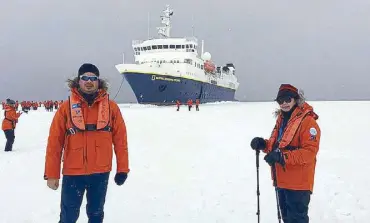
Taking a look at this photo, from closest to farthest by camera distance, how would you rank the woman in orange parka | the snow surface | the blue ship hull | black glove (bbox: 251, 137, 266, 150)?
black glove (bbox: 251, 137, 266, 150), the snow surface, the woman in orange parka, the blue ship hull

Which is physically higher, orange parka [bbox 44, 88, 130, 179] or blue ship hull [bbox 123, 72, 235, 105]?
blue ship hull [bbox 123, 72, 235, 105]

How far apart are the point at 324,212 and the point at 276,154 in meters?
2.08

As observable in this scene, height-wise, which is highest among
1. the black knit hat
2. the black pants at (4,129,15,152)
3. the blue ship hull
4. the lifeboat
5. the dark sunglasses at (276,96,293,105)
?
the lifeboat

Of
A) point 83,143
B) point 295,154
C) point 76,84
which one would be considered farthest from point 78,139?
point 295,154

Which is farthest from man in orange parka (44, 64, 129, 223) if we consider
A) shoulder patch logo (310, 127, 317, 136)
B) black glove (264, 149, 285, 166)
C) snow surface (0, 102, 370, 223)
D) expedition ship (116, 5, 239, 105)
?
expedition ship (116, 5, 239, 105)

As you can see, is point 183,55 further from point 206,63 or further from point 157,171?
point 157,171

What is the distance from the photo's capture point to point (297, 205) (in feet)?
11.8

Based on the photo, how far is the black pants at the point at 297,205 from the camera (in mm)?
3527

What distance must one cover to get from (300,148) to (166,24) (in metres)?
47.6

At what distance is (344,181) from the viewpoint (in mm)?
6535

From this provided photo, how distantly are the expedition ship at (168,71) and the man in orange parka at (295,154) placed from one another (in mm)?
36755

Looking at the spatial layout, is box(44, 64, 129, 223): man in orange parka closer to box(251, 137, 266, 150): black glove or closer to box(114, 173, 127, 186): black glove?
box(114, 173, 127, 186): black glove

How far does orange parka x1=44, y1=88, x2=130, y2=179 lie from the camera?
339 centimetres

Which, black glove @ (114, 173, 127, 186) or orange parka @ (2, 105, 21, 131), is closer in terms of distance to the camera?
black glove @ (114, 173, 127, 186)
